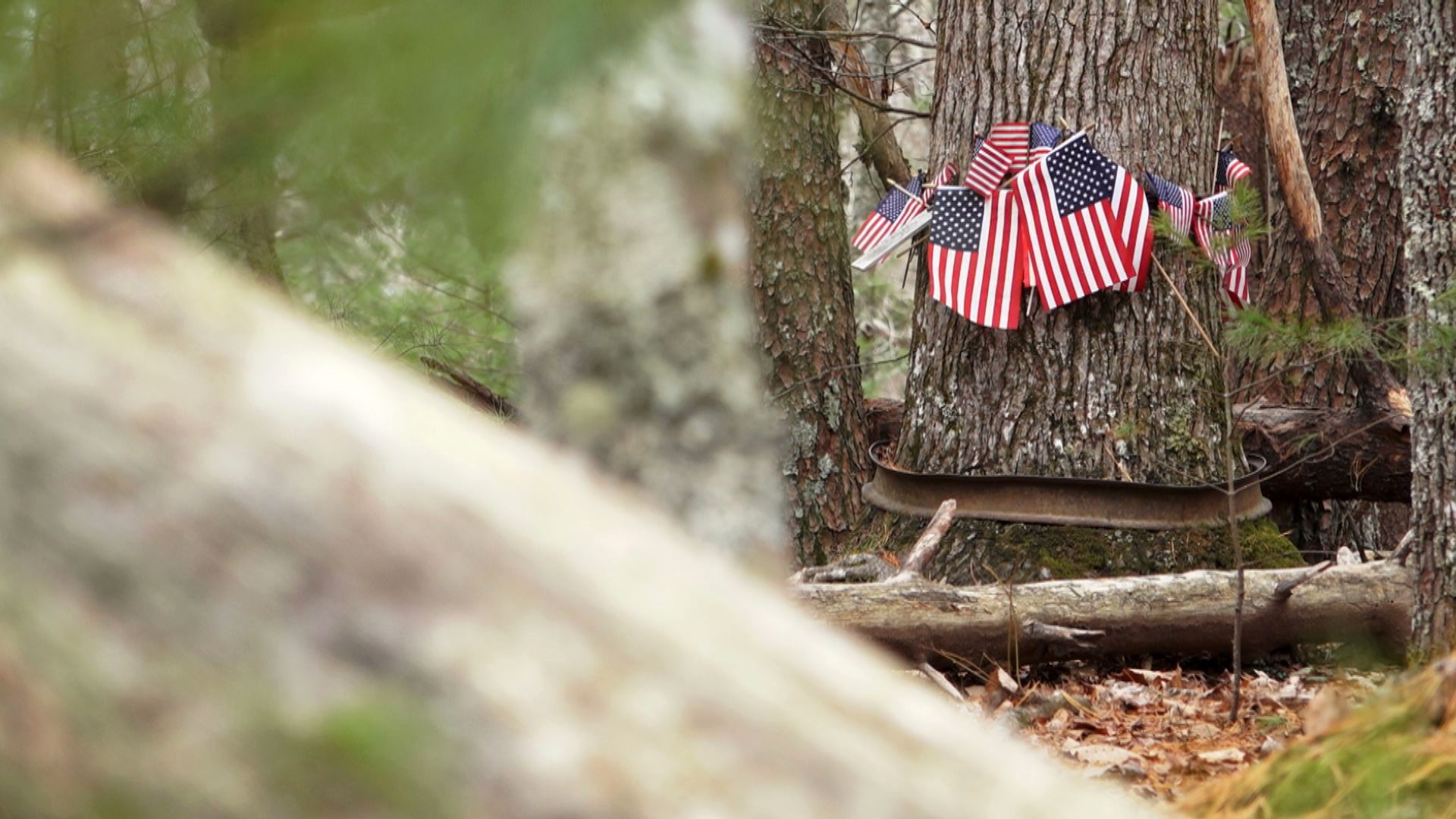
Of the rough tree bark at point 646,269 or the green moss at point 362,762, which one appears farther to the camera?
the rough tree bark at point 646,269

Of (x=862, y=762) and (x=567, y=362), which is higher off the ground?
(x=567, y=362)

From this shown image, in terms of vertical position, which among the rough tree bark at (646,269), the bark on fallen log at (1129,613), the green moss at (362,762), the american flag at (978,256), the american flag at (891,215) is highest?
the american flag at (891,215)

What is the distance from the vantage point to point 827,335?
22.4ft

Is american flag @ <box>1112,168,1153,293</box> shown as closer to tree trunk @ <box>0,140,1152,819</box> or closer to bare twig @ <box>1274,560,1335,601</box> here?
bare twig @ <box>1274,560,1335,601</box>

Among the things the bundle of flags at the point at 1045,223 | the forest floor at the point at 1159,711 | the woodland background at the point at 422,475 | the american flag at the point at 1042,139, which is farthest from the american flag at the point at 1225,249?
the woodland background at the point at 422,475

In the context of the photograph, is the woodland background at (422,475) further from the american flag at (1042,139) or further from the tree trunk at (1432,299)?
the american flag at (1042,139)

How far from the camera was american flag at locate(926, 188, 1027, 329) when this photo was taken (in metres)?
5.38

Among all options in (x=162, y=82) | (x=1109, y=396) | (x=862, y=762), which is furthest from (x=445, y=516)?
(x=1109, y=396)

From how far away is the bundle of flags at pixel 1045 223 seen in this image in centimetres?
521

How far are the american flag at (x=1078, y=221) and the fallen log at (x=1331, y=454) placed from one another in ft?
3.68

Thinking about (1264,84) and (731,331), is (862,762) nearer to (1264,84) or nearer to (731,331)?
(731,331)

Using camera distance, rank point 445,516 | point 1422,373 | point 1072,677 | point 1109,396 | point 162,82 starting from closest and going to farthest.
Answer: point 445,516 < point 162,82 < point 1422,373 < point 1072,677 < point 1109,396

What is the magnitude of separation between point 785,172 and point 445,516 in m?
5.92

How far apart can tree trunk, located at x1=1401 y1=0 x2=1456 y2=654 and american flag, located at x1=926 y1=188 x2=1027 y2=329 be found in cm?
188
